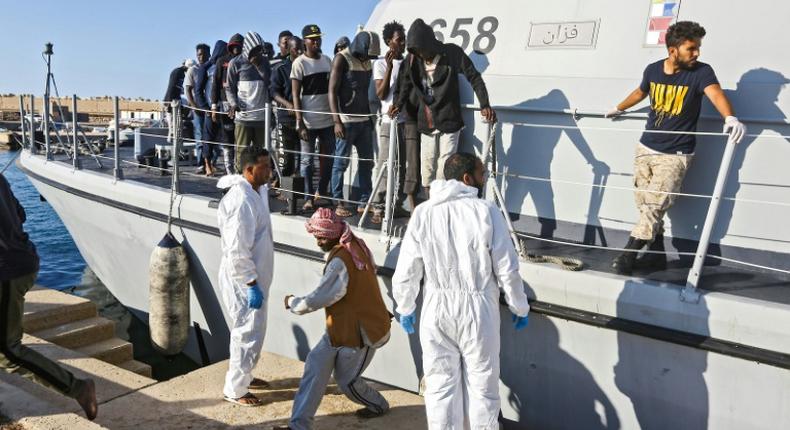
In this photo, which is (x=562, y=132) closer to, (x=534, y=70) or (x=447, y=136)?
(x=534, y=70)

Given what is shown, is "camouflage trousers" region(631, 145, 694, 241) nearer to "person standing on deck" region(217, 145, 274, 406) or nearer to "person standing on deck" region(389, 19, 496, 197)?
"person standing on deck" region(389, 19, 496, 197)

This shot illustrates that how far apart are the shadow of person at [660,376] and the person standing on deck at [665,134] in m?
0.38

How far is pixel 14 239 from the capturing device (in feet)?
11.1

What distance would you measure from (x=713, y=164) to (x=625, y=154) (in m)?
0.53

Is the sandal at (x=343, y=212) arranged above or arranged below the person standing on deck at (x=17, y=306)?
above

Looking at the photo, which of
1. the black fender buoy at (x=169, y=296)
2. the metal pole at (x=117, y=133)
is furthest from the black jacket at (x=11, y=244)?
the metal pole at (x=117, y=133)

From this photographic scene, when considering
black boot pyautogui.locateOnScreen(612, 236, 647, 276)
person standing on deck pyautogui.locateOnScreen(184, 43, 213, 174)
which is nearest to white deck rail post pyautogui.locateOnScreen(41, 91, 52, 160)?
person standing on deck pyautogui.locateOnScreen(184, 43, 213, 174)

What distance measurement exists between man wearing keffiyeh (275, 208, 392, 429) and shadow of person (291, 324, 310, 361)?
4.46 feet

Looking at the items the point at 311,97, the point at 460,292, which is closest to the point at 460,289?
the point at 460,292

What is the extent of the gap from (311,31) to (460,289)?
337 centimetres

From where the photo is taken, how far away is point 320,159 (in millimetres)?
5406

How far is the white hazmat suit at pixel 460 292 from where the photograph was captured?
2834mm

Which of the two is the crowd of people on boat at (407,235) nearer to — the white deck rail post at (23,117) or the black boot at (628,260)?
the black boot at (628,260)

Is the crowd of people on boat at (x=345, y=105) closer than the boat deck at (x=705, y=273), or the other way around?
the boat deck at (x=705, y=273)
